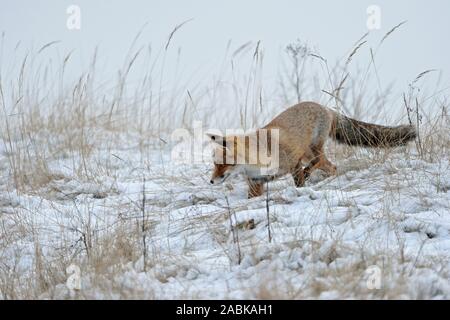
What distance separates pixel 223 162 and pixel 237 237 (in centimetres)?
218

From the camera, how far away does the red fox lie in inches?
264

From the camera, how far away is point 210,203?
6.14 metres

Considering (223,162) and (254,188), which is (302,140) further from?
(223,162)

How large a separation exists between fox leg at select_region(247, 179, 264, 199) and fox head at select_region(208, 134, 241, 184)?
19 centimetres

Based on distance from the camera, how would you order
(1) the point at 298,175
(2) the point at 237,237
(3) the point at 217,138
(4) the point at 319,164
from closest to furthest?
(2) the point at 237,237, (3) the point at 217,138, (1) the point at 298,175, (4) the point at 319,164

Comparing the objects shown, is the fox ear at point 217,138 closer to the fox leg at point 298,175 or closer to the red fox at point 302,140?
the red fox at point 302,140

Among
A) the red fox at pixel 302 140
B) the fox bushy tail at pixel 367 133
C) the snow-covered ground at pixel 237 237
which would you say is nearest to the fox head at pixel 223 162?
the red fox at pixel 302 140

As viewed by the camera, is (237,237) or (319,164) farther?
(319,164)

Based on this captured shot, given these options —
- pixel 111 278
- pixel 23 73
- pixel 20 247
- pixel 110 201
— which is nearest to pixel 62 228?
pixel 20 247

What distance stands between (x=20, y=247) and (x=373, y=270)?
9.42 feet

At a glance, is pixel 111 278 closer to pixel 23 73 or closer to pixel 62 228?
pixel 62 228

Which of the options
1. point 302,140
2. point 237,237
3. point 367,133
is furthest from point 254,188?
point 237,237

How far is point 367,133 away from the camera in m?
7.45

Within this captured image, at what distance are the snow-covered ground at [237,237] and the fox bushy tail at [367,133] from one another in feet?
0.57
